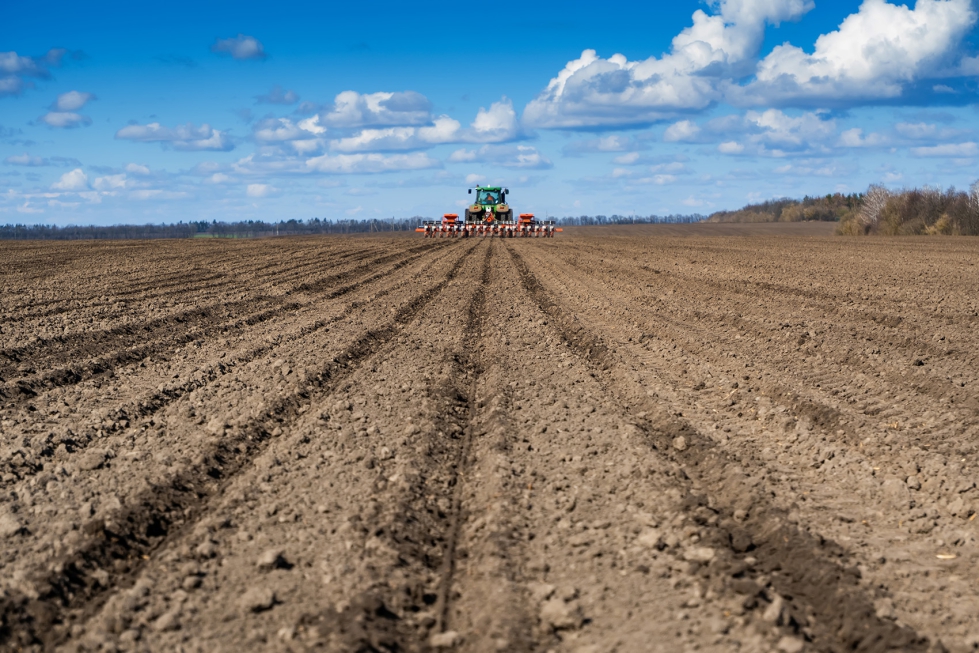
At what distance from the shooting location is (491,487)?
5.53 metres

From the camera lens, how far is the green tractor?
50.2 m

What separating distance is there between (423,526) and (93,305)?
11986mm

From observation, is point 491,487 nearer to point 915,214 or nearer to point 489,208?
point 489,208

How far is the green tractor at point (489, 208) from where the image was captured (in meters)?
50.2

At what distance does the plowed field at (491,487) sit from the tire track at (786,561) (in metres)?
0.02

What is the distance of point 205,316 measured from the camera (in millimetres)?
13977

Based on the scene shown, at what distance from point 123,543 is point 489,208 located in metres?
46.7

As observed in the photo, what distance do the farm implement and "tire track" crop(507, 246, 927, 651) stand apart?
42.6m

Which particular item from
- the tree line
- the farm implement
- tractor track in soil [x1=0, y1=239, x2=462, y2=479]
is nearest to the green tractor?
the farm implement

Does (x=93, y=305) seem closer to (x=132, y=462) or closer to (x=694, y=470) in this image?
(x=132, y=462)

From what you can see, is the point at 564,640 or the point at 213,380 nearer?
the point at 564,640

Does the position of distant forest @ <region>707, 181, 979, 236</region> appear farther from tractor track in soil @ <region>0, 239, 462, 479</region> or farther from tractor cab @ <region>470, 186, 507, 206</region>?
tractor track in soil @ <region>0, 239, 462, 479</region>

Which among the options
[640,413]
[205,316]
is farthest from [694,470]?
[205,316]

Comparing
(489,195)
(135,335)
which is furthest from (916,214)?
(135,335)
